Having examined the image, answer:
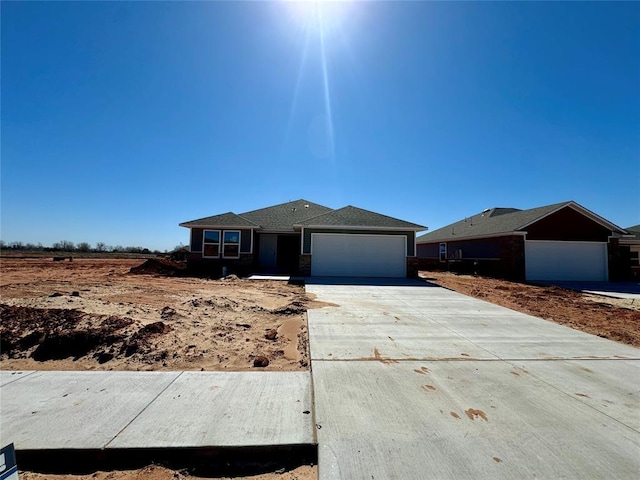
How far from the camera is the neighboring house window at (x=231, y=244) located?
56.0 feet

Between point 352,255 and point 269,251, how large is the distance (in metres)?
6.40

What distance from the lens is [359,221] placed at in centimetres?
1549

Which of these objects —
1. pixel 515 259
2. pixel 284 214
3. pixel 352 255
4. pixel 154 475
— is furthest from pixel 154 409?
pixel 515 259

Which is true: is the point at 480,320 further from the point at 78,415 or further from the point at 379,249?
the point at 379,249

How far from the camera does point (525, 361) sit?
14.7 feet

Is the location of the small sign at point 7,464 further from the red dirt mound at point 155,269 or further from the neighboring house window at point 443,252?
the neighboring house window at point 443,252

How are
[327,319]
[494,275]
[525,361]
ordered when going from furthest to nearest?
1. [494,275]
2. [327,319]
3. [525,361]

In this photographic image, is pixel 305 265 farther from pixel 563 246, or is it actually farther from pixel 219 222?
pixel 563 246

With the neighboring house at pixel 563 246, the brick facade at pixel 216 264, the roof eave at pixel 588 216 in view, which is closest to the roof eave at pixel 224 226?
the brick facade at pixel 216 264

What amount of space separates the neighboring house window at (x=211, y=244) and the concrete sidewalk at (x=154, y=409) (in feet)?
43.7

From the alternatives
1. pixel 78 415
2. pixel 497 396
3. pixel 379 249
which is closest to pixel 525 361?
pixel 497 396

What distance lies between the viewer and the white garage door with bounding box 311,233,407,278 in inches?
607

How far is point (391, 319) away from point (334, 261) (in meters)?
8.70

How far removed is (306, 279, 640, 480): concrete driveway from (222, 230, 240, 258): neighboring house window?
11909 millimetres
